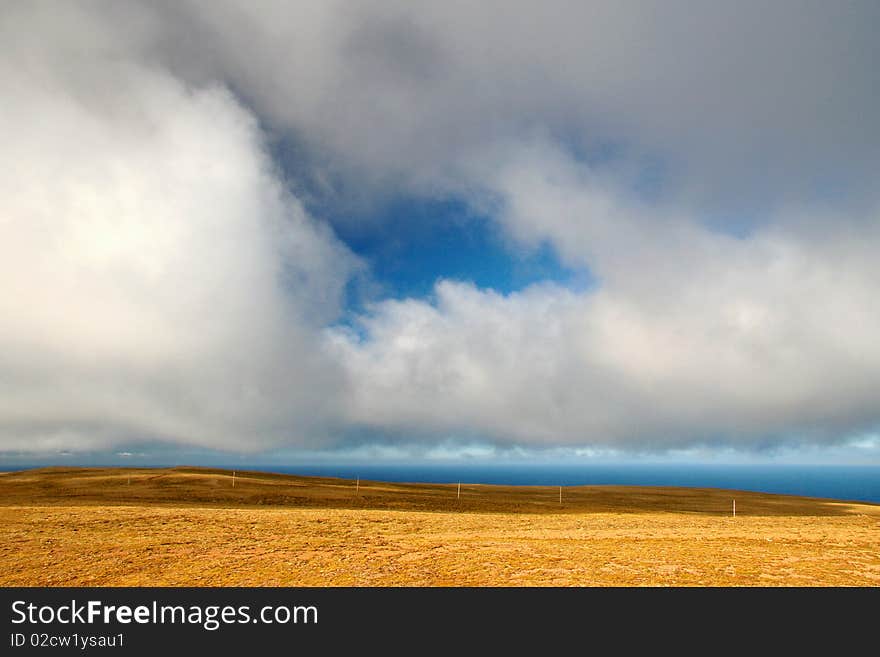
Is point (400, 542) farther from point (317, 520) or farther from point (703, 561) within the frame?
point (703, 561)

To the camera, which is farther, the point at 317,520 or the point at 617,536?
the point at 317,520

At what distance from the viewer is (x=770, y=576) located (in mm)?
19562

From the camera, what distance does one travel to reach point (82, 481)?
183ft

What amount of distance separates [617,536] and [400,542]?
42.8 feet

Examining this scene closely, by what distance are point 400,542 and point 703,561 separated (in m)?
14.6

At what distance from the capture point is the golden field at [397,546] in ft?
61.6

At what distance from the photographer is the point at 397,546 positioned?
24453mm

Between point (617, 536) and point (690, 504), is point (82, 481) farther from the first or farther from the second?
point (690, 504)

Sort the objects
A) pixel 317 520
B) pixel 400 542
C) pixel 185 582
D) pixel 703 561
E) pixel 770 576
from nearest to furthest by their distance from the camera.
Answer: pixel 185 582 → pixel 770 576 → pixel 703 561 → pixel 400 542 → pixel 317 520

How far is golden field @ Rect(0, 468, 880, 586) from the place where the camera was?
61.6 ft

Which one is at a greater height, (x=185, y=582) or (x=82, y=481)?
(x=185, y=582)

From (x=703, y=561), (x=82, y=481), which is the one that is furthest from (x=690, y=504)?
(x=82, y=481)
